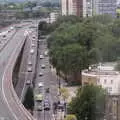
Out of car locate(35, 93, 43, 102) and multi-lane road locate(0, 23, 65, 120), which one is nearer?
multi-lane road locate(0, 23, 65, 120)

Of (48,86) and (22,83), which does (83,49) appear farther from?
(22,83)

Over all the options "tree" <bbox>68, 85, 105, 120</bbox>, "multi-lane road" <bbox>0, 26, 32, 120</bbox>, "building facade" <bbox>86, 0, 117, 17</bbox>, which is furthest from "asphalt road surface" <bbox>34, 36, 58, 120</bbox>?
"building facade" <bbox>86, 0, 117, 17</bbox>

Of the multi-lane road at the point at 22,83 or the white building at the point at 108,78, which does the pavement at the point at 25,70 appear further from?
the white building at the point at 108,78

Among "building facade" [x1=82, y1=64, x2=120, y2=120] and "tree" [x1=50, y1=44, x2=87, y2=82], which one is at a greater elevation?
"building facade" [x1=82, y1=64, x2=120, y2=120]

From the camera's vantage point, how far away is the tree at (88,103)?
6422 mm

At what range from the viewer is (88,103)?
7.20 meters

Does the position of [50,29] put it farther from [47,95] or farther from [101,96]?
[101,96]

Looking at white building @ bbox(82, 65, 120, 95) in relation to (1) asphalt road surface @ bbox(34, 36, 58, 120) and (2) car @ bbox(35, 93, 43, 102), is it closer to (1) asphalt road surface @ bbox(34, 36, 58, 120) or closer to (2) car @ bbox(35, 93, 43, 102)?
(1) asphalt road surface @ bbox(34, 36, 58, 120)

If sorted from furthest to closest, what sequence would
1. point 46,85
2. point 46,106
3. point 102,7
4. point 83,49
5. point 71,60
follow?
1. point 102,7
2. point 83,49
3. point 71,60
4. point 46,85
5. point 46,106

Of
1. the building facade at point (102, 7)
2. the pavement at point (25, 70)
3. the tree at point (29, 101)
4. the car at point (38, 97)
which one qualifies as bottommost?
the pavement at point (25, 70)

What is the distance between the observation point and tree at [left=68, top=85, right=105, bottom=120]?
6.42 metres

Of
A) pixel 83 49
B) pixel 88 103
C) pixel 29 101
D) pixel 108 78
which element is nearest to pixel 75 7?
pixel 83 49

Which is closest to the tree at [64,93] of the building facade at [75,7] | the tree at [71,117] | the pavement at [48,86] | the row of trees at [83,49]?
the pavement at [48,86]

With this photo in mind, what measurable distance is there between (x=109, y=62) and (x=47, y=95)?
1720 millimetres
